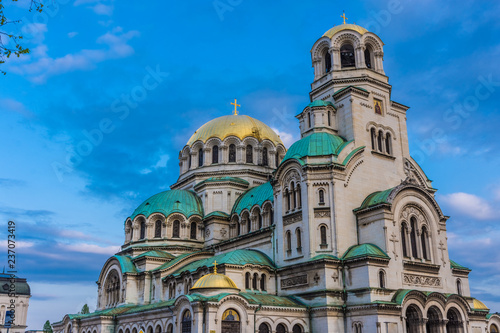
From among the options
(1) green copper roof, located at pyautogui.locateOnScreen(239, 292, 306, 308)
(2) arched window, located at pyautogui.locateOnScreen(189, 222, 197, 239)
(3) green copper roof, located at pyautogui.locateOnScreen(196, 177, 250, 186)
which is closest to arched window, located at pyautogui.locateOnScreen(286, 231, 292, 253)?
(1) green copper roof, located at pyautogui.locateOnScreen(239, 292, 306, 308)

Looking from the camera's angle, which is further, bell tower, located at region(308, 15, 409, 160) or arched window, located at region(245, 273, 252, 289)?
bell tower, located at region(308, 15, 409, 160)

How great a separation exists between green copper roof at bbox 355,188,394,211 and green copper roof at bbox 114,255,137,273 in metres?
21.5

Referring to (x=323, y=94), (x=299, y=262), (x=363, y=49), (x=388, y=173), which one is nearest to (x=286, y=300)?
(x=299, y=262)

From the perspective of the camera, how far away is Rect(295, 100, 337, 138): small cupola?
128 ft

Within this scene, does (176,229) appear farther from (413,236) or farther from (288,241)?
(413,236)

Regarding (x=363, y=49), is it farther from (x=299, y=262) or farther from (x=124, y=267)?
(x=124, y=267)

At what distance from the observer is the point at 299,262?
34.8 metres

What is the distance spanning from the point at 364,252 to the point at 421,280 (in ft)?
17.4

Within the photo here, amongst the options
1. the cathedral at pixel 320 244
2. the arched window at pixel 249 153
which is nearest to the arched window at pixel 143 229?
the cathedral at pixel 320 244

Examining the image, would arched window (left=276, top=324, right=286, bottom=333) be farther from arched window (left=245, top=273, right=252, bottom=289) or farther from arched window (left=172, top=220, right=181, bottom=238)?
arched window (left=172, top=220, right=181, bottom=238)

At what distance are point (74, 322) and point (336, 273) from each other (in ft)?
81.6

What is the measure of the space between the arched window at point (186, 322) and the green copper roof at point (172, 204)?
668 inches

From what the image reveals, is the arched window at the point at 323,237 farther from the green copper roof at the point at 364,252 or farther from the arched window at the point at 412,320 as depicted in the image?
the arched window at the point at 412,320

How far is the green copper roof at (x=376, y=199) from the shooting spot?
34.0 m
